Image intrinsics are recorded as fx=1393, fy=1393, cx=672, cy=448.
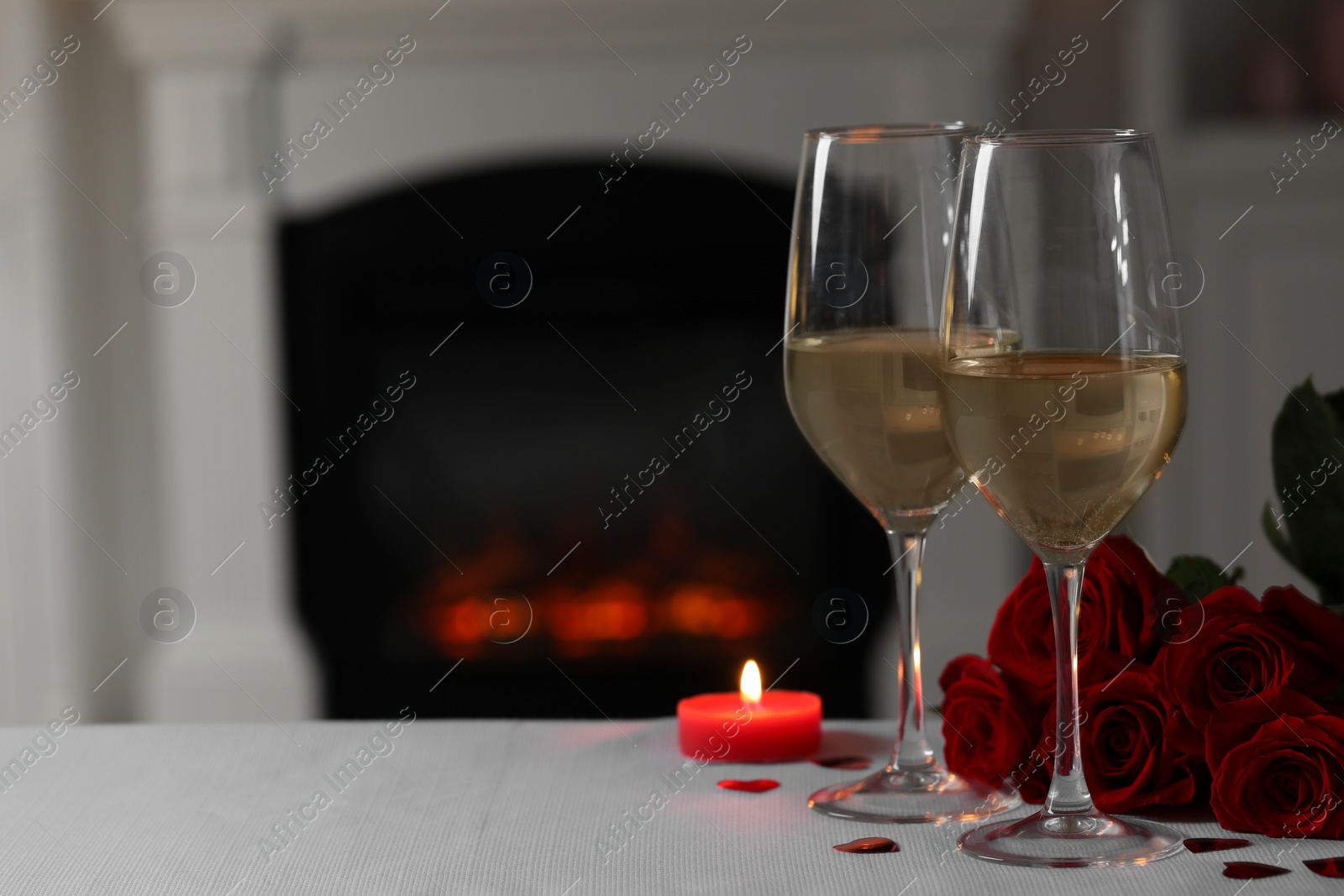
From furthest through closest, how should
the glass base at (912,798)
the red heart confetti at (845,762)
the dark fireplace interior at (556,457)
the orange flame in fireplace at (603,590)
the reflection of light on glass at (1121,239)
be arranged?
the orange flame in fireplace at (603,590) → the dark fireplace interior at (556,457) → the red heart confetti at (845,762) → the glass base at (912,798) → the reflection of light on glass at (1121,239)

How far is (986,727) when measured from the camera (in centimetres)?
68

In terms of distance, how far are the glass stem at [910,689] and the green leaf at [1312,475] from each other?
7.2 inches

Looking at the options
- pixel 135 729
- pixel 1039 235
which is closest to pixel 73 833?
pixel 135 729

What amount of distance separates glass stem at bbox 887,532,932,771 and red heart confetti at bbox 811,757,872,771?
5cm

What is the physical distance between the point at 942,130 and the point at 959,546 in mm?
1864

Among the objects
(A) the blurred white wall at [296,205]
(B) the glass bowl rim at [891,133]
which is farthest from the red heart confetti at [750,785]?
(A) the blurred white wall at [296,205]

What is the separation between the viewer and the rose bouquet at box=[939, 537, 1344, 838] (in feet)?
1.94

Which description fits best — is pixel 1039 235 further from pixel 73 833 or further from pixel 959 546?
pixel 959 546

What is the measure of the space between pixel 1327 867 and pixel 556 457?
2207 millimetres

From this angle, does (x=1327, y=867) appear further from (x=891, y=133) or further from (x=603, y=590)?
(x=603, y=590)

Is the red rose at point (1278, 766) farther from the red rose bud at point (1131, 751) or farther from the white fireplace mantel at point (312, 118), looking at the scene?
the white fireplace mantel at point (312, 118)

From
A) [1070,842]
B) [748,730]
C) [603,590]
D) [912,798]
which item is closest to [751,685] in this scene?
[748,730]

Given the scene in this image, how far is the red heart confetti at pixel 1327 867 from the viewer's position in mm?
548

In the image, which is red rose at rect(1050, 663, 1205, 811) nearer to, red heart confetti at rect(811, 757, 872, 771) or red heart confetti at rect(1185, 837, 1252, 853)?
red heart confetti at rect(1185, 837, 1252, 853)
